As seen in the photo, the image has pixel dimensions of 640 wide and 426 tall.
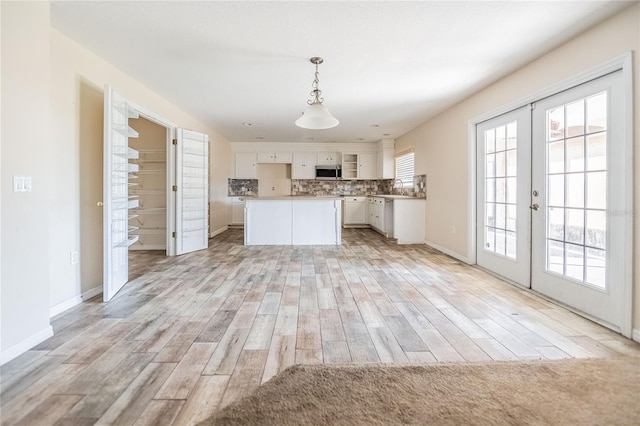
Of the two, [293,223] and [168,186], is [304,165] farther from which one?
[168,186]

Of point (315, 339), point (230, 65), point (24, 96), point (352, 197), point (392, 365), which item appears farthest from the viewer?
point (352, 197)

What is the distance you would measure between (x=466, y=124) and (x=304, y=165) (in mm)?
4539

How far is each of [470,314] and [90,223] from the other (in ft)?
11.5

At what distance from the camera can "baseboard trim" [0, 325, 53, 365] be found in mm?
1732

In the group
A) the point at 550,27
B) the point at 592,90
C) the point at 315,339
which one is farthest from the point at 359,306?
the point at 550,27

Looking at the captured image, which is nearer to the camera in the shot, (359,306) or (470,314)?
(470,314)

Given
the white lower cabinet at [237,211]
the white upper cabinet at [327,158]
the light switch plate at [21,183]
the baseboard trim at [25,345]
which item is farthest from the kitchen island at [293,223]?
the light switch plate at [21,183]

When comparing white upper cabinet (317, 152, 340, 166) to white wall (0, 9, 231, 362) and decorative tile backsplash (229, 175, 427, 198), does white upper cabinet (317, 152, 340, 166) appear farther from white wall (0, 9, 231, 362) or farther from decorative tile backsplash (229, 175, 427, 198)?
white wall (0, 9, 231, 362)

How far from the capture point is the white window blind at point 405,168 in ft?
21.7

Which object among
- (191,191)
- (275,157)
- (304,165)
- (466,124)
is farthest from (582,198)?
(275,157)

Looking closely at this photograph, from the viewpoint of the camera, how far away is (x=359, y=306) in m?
2.63

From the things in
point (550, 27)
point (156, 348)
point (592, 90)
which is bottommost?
point (156, 348)

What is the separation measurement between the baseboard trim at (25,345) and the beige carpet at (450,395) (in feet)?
4.60

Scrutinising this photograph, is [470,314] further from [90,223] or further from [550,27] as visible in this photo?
[90,223]
